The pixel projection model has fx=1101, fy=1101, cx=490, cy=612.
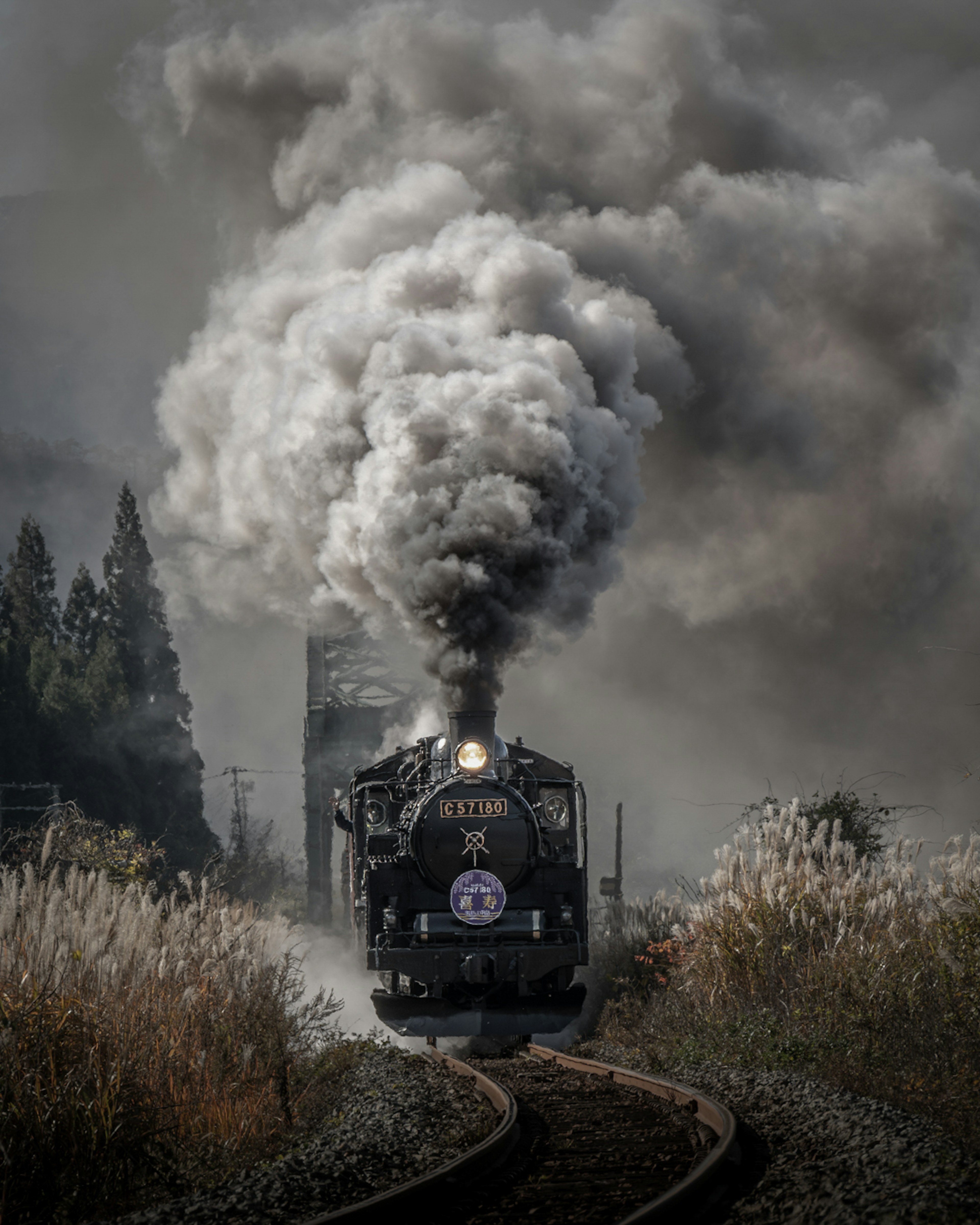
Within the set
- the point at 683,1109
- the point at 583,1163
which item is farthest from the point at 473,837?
the point at 583,1163

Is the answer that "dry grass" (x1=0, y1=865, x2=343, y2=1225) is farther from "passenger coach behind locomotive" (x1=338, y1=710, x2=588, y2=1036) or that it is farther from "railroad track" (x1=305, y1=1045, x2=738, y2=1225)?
"passenger coach behind locomotive" (x1=338, y1=710, x2=588, y2=1036)

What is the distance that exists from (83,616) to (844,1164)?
115ft

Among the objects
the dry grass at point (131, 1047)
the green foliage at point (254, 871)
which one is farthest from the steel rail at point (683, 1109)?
the green foliage at point (254, 871)

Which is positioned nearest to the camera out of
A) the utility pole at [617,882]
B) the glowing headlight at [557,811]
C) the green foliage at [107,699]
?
the glowing headlight at [557,811]

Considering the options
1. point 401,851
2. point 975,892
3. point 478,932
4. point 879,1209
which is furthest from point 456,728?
point 879,1209

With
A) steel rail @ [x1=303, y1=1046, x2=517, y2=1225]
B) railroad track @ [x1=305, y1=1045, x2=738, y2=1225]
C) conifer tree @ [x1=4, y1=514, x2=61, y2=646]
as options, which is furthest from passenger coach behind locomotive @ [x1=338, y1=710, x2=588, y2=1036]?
conifer tree @ [x1=4, y1=514, x2=61, y2=646]

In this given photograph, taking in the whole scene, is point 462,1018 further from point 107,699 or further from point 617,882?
point 107,699

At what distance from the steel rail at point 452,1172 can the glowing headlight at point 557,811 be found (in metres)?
4.44

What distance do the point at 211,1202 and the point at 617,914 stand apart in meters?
10.7

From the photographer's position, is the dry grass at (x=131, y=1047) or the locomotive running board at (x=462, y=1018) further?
the locomotive running board at (x=462, y=1018)

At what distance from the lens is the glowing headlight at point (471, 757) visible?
11.7 m

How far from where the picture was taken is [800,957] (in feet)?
30.6

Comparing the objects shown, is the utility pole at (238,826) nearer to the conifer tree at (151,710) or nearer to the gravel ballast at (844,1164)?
the conifer tree at (151,710)

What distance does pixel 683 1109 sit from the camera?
23.0 feet
